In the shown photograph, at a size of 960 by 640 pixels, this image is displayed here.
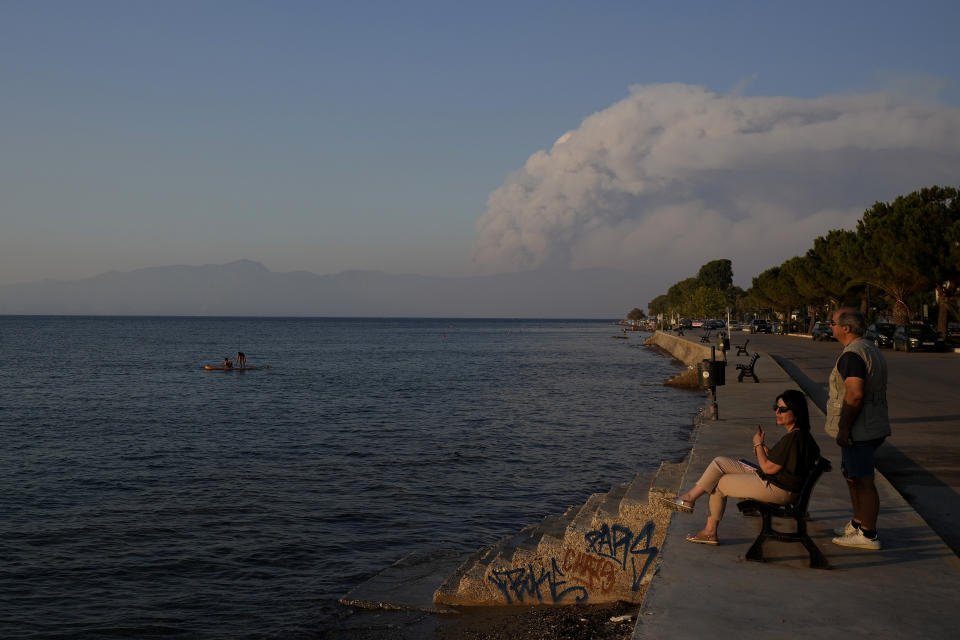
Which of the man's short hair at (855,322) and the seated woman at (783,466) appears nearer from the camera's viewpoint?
the seated woman at (783,466)

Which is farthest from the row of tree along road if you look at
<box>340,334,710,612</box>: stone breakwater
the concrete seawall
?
<box>340,334,710,612</box>: stone breakwater

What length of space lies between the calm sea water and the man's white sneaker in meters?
5.27

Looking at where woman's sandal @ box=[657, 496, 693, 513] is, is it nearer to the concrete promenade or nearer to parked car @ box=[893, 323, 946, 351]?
the concrete promenade

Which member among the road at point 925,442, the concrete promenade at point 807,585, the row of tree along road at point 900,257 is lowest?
the road at point 925,442

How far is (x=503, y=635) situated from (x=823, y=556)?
9.34 ft

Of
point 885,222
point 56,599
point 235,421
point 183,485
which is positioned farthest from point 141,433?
point 885,222

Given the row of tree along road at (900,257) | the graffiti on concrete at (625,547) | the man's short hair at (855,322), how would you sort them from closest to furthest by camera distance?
the man's short hair at (855,322)
the graffiti on concrete at (625,547)
the row of tree along road at (900,257)

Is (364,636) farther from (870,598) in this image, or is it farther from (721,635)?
(870,598)

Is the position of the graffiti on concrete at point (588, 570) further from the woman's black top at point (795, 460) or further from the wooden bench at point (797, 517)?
the woman's black top at point (795, 460)

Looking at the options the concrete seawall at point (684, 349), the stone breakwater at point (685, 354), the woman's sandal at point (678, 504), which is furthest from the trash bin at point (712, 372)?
the concrete seawall at point (684, 349)

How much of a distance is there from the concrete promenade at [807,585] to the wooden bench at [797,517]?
0.10 metres

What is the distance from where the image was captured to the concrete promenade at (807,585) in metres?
4.91

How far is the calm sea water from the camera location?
9.42m

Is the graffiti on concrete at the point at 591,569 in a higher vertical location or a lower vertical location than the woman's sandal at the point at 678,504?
lower
